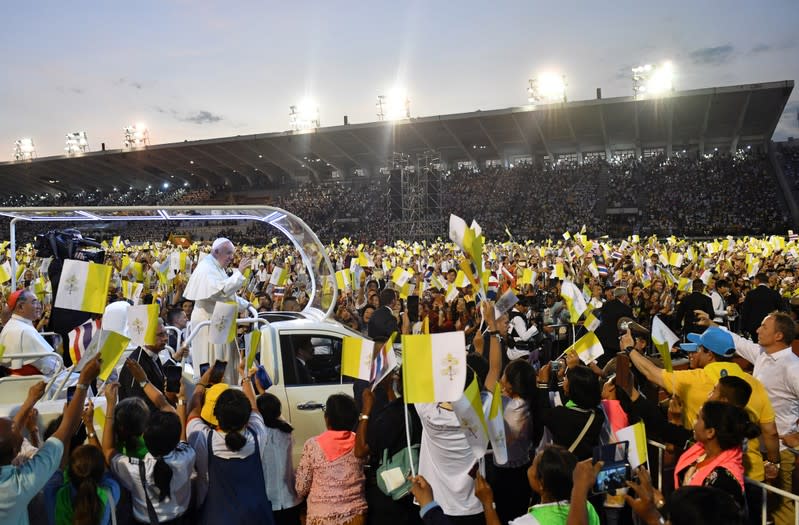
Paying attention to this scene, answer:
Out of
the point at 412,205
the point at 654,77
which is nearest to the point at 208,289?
the point at 412,205

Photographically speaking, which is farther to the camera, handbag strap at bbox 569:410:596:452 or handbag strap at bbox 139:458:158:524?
handbag strap at bbox 569:410:596:452

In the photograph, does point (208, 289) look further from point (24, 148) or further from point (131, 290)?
point (24, 148)

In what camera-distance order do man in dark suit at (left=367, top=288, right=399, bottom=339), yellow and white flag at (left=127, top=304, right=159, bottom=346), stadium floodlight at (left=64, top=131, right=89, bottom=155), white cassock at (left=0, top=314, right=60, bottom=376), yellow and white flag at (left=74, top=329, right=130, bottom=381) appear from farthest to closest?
stadium floodlight at (left=64, top=131, right=89, bottom=155), man in dark suit at (left=367, top=288, right=399, bottom=339), white cassock at (left=0, top=314, right=60, bottom=376), yellow and white flag at (left=127, top=304, right=159, bottom=346), yellow and white flag at (left=74, top=329, right=130, bottom=381)

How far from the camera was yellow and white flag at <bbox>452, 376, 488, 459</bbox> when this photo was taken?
2.96 m

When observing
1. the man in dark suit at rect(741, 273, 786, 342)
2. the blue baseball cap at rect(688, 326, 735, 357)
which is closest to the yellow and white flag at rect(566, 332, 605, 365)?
the blue baseball cap at rect(688, 326, 735, 357)

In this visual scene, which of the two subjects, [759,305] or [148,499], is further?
[759,305]

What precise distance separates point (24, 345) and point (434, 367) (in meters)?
3.64

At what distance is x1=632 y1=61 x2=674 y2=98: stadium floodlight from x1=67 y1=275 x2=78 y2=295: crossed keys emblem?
135ft

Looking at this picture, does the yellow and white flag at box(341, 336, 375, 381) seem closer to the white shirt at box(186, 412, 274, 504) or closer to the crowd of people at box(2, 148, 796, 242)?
the white shirt at box(186, 412, 274, 504)

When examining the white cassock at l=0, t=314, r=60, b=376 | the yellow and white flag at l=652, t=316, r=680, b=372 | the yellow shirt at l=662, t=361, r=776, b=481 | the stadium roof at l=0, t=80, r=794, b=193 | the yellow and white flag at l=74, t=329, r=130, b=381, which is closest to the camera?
the yellow and white flag at l=74, t=329, r=130, b=381

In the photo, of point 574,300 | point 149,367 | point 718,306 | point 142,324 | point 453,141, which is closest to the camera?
point 142,324

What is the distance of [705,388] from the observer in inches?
160

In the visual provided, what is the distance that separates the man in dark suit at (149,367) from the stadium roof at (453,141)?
1320 inches

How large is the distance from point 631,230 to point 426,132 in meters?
14.1
